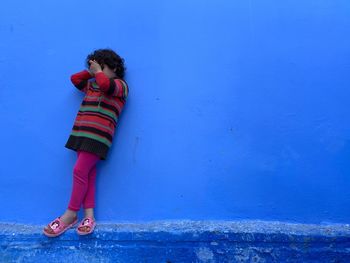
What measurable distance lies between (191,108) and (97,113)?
1.79ft

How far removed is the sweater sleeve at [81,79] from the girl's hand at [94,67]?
0.04 m

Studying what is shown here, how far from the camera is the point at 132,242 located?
2.03 meters

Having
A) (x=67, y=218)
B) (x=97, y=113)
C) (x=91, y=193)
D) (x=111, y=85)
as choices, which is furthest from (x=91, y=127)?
(x=67, y=218)

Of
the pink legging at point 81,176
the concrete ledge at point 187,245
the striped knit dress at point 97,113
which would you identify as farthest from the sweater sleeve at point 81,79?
the concrete ledge at point 187,245

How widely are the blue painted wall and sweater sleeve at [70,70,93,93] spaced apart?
3.4 inches

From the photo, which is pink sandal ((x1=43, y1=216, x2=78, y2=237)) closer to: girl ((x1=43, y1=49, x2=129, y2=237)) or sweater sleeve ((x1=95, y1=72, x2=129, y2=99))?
girl ((x1=43, y1=49, x2=129, y2=237))

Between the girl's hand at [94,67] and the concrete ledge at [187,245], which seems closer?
the concrete ledge at [187,245]

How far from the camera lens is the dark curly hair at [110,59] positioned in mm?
2125

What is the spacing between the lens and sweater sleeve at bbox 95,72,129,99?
6.45 ft

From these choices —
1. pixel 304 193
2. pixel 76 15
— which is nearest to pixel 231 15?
pixel 76 15

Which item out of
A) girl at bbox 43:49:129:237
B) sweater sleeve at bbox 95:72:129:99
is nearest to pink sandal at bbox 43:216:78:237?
girl at bbox 43:49:129:237

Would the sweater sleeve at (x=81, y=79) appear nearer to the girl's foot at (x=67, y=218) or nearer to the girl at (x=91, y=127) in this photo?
the girl at (x=91, y=127)

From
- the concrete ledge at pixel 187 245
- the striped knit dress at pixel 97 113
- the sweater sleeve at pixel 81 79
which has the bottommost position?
the concrete ledge at pixel 187 245

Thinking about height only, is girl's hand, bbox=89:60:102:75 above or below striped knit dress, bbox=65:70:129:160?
above
